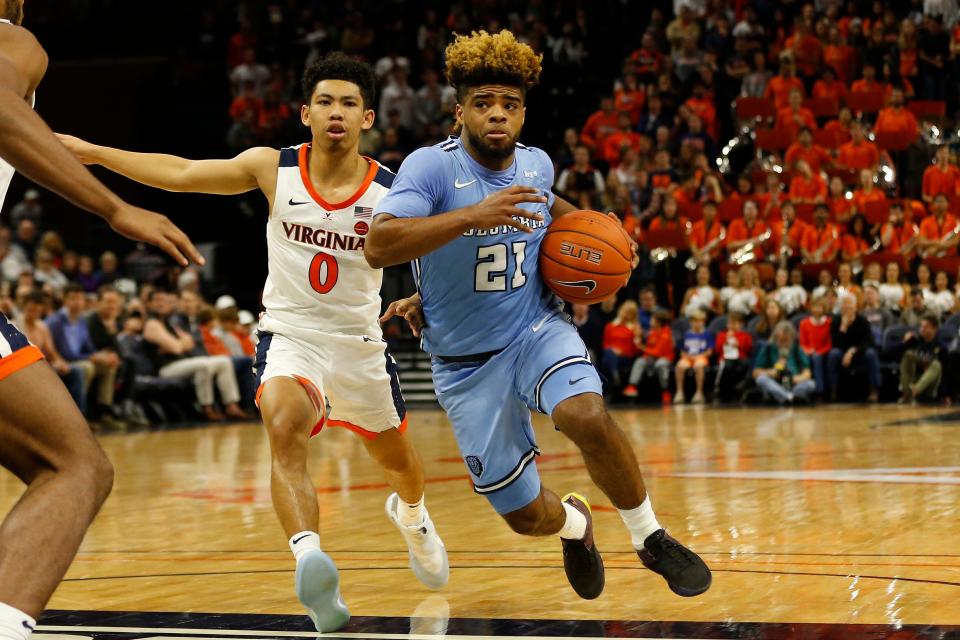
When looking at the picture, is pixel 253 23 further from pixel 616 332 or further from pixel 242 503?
pixel 242 503

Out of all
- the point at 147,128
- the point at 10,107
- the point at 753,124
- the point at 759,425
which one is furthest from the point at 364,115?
the point at 147,128

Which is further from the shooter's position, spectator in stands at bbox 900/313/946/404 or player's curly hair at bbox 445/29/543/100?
spectator in stands at bbox 900/313/946/404

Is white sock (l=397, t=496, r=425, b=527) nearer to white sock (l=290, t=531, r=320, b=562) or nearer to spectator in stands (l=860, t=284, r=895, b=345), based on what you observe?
white sock (l=290, t=531, r=320, b=562)

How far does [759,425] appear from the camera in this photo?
12789 millimetres

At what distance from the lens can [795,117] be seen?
1755 cm

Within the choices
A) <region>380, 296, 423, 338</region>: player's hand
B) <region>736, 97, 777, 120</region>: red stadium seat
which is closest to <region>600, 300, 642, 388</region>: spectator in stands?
<region>736, 97, 777, 120</region>: red stadium seat

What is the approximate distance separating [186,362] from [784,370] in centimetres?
654

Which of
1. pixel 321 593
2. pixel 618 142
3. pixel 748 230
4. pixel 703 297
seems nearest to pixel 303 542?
pixel 321 593

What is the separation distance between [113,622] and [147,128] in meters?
17.9

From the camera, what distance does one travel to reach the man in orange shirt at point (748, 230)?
645 inches

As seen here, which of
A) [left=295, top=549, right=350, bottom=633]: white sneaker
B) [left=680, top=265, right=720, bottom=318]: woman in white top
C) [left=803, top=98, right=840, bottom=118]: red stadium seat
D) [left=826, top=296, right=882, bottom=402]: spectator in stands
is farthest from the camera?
[left=803, top=98, right=840, bottom=118]: red stadium seat

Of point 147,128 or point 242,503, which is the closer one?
point 242,503

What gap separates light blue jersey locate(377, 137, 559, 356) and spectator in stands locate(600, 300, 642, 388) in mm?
11081

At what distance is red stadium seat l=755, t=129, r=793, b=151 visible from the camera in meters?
17.7
